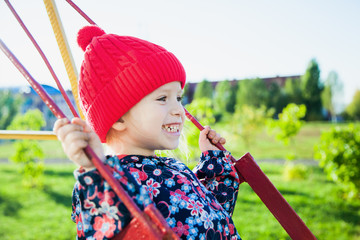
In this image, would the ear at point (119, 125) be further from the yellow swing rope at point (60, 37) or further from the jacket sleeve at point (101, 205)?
the yellow swing rope at point (60, 37)

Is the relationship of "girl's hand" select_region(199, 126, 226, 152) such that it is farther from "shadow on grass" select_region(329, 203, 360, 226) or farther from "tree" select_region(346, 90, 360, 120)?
"tree" select_region(346, 90, 360, 120)

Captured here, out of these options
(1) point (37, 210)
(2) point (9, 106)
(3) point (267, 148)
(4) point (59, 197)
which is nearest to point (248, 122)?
(3) point (267, 148)

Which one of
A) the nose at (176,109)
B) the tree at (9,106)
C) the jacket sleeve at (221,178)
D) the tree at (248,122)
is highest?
the nose at (176,109)

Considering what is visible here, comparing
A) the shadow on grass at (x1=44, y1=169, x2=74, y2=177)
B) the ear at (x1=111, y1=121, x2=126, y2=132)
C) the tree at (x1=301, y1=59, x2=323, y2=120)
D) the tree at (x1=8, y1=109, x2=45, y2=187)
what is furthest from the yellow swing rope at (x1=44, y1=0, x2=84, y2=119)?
the tree at (x1=301, y1=59, x2=323, y2=120)

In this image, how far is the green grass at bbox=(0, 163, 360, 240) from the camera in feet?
17.3

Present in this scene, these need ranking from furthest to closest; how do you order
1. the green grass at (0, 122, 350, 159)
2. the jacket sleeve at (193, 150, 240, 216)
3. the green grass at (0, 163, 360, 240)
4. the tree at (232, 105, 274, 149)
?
1. the green grass at (0, 122, 350, 159)
2. the tree at (232, 105, 274, 149)
3. the green grass at (0, 163, 360, 240)
4. the jacket sleeve at (193, 150, 240, 216)

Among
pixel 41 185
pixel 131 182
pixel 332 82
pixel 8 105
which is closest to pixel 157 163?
pixel 131 182

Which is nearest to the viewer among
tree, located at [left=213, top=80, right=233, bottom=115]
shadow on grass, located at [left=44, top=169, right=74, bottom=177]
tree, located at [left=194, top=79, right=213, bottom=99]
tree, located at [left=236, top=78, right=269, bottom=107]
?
shadow on grass, located at [left=44, top=169, right=74, bottom=177]

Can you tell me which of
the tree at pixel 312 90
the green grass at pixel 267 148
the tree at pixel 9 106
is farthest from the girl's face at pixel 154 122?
the tree at pixel 312 90

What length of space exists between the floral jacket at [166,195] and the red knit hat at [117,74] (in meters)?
0.22

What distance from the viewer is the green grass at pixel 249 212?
5272 mm

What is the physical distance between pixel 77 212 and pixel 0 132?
638mm

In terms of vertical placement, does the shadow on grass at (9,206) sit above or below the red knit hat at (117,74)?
below

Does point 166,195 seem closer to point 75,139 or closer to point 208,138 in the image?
point 75,139
